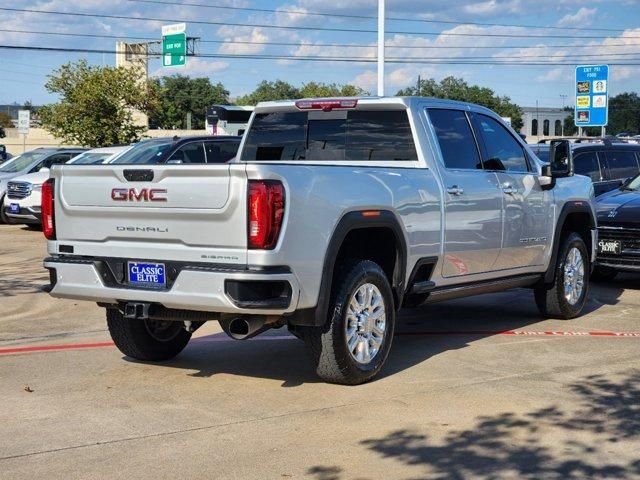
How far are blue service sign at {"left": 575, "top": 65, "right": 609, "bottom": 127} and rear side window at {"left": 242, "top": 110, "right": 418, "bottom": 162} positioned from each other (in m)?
25.4

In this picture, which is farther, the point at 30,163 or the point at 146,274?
the point at 30,163

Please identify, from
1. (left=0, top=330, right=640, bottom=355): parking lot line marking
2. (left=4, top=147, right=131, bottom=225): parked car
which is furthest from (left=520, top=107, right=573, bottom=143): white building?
(left=0, top=330, right=640, bottom=355): parking lot line marking

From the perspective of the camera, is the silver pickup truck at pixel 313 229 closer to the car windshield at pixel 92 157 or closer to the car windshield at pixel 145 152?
the car windshield at pixel 145 152

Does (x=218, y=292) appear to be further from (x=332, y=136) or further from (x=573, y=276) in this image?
(x=573, y=276)

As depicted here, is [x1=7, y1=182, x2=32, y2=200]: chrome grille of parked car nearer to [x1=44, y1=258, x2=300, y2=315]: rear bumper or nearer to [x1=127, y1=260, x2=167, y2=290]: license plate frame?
[x1=44, y1=258, x2=300, y2=315]: rear bumper

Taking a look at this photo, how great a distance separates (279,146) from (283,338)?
69.1 inches

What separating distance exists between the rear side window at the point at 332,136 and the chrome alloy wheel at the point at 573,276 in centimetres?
278

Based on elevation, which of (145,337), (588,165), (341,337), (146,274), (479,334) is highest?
(588,165)

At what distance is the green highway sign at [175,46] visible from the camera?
46.4 meters

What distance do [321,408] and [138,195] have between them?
73.6 inches

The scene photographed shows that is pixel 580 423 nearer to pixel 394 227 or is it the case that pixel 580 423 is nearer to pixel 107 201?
pixel 394 227

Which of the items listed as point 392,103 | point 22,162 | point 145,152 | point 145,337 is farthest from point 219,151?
point 145,337

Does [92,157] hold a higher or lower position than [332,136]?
lower

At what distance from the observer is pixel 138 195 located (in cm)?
632
